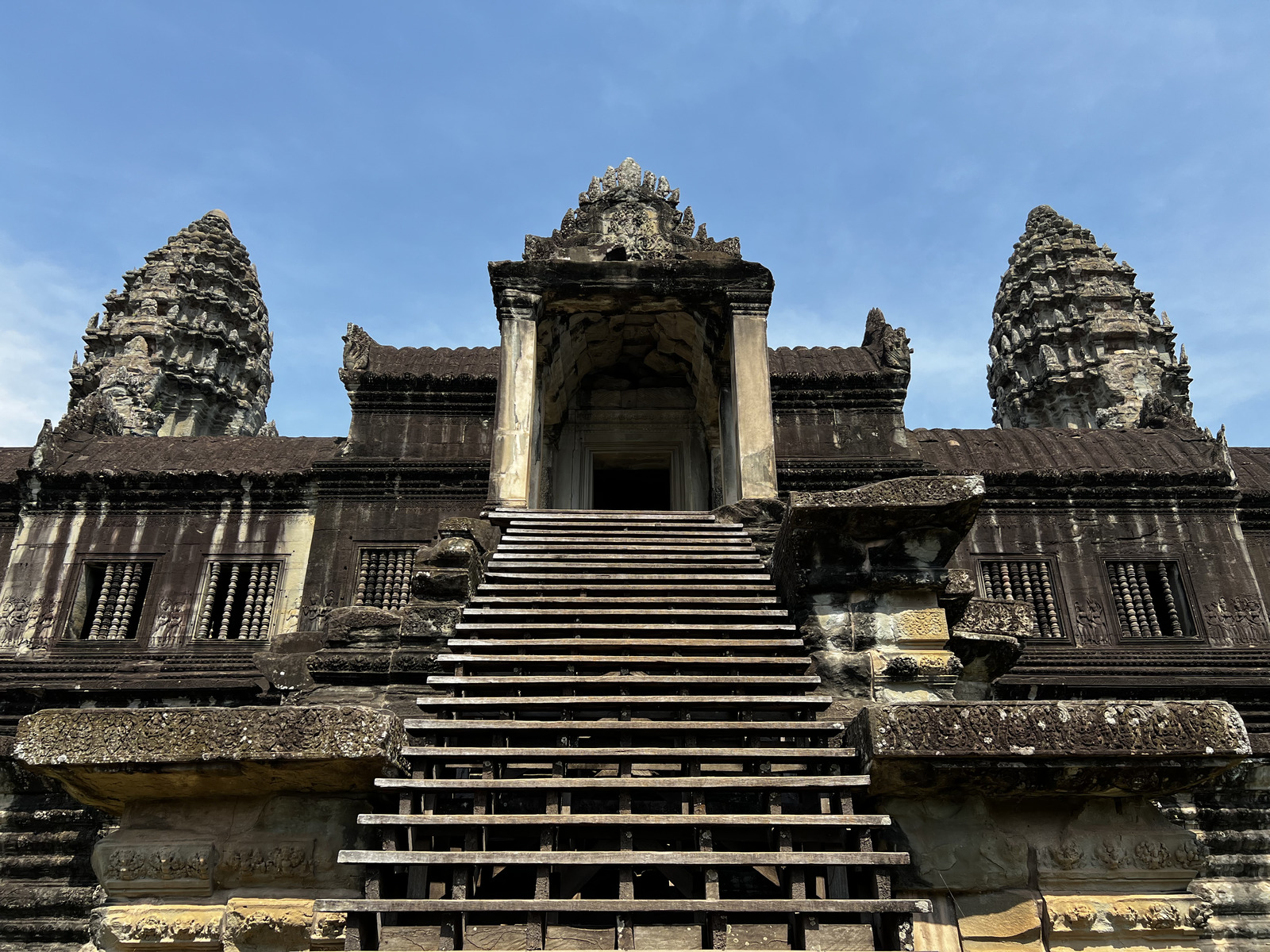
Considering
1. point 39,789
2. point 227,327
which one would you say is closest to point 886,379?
point 39,789

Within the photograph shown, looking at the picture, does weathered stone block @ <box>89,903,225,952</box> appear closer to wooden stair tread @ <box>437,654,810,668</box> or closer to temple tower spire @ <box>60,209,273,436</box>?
wooden stair tread @ <box>437,654,810,668</box>

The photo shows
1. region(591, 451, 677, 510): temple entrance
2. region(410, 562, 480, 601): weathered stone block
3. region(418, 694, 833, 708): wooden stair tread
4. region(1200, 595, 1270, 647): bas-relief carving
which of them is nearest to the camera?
region(418, 694, 833, 708): wooden stair tread

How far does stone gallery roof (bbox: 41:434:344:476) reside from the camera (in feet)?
41.7

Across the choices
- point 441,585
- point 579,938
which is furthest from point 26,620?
point 579,938

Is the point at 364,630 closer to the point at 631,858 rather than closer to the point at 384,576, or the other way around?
the point at 631,858

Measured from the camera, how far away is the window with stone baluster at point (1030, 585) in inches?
473

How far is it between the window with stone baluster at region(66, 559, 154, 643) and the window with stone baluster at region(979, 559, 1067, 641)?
1084 centimetres

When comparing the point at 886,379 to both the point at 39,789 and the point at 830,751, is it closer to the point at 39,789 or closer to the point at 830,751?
the point at 830,751

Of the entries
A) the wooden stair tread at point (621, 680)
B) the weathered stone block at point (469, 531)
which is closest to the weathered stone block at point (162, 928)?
the wooden stair tread at point (621, 680)

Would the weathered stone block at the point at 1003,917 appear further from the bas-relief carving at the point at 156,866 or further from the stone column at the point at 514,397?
the stone column at the point at 514,397

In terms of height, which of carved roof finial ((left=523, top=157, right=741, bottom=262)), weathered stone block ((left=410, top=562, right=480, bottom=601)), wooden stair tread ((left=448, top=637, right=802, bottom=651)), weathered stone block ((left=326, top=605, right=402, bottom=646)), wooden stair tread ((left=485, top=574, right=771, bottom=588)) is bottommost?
wooden stair tread ((left=448, top=637, right=802, bottom=651))

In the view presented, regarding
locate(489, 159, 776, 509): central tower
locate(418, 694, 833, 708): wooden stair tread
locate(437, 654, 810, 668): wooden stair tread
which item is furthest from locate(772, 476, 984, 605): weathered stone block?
locate(489, 159, 776, 509): central tower

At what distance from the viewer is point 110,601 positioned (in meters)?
12.0

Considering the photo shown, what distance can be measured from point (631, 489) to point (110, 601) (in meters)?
7.41
